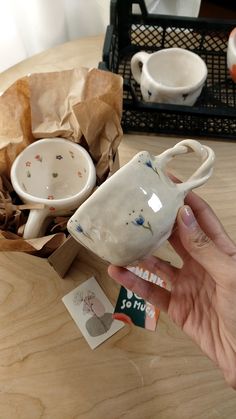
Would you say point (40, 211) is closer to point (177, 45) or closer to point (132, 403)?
point (132, 403)

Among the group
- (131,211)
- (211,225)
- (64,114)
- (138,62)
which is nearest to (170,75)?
(138,62)

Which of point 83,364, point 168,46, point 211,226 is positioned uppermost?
point 168,46

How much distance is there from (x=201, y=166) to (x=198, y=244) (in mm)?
94

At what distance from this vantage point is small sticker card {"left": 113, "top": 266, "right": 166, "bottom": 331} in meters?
0.62

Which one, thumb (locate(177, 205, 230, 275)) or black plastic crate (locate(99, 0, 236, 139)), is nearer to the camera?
thumb (locate(177, 205, 230, 275))

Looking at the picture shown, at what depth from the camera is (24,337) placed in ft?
1.99

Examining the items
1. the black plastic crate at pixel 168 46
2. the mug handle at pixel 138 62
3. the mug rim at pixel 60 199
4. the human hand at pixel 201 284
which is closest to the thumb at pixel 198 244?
the human hand at pixel 201 284

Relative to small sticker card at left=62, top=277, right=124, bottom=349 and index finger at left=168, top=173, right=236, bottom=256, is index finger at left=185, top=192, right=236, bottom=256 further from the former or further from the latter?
small sticker card at left=62, top=277, right=124, bottom=349

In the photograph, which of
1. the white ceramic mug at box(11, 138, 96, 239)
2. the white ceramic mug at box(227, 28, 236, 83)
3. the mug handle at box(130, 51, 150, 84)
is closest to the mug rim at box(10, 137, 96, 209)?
the white ceramic mug at box(11, 138, 96, 239)

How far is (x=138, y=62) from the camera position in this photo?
2.67 feet

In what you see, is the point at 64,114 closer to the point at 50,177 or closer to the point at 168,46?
the point at 50,177

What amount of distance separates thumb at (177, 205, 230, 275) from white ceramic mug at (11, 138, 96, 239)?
161 mm

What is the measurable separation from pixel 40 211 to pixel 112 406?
0.92 feet

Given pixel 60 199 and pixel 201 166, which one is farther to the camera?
Answer: pixel 60 199
